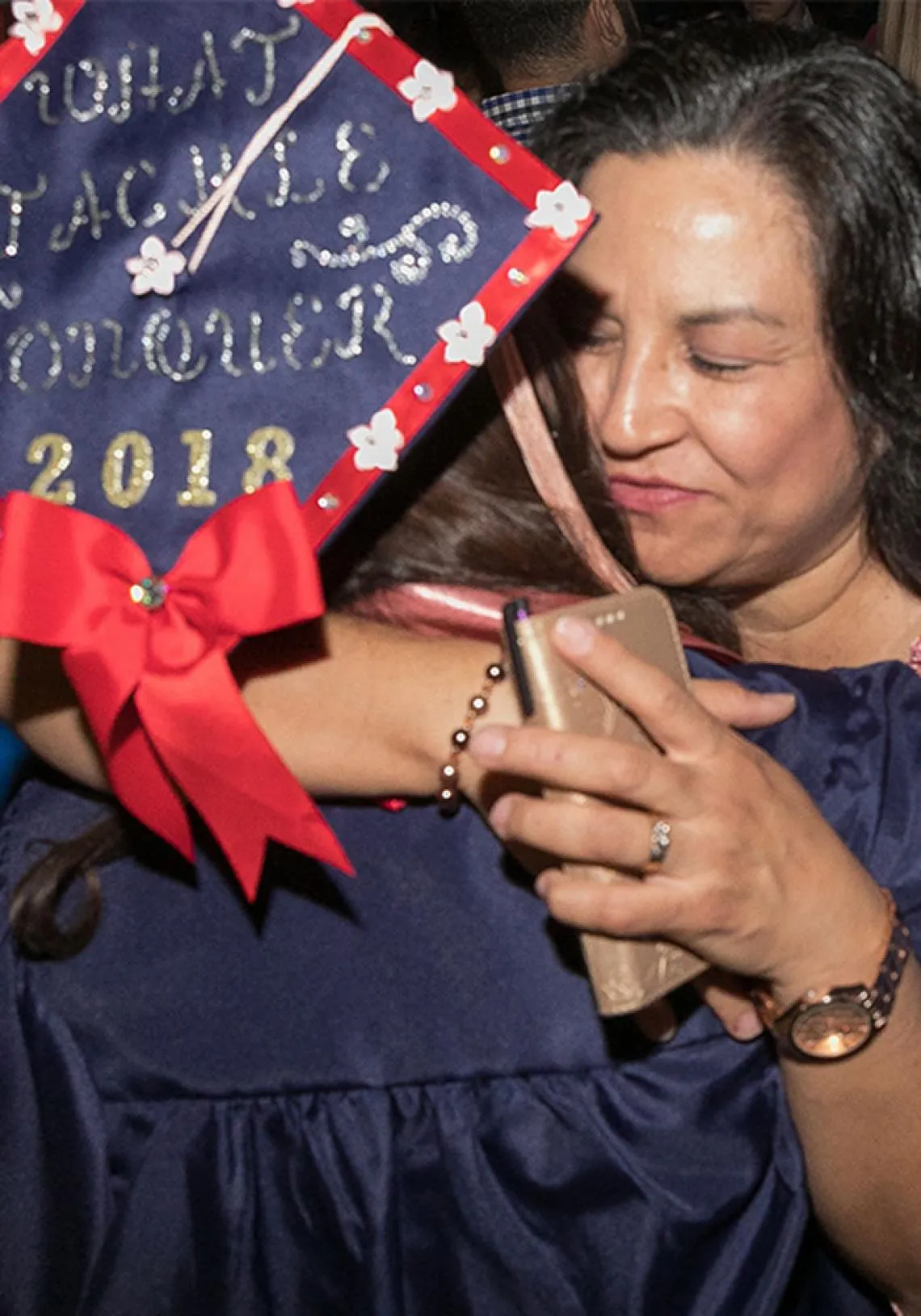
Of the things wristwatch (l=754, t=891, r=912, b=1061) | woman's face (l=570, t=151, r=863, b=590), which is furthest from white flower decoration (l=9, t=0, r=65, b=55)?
wristwatch (l=754, t=891, r=912, b=1061)

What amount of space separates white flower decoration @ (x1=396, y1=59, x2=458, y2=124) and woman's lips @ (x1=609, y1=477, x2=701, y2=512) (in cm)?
49

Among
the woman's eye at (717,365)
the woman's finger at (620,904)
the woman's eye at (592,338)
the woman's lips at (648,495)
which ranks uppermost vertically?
the woman's eye at (592,338)

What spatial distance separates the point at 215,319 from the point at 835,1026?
54 centimetres

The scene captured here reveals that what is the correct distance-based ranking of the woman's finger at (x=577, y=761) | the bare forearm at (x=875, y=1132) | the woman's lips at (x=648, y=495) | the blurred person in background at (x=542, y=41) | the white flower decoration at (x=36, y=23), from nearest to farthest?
the woman's finger at (x=577, y=761), the bare forearm at (x=875, y=1132), the white flower decoration at (x=36, y=23), the woman's lips at (x=648, y=495), the blurred person in background at (x=542, y=41)

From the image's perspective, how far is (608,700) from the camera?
80 cm

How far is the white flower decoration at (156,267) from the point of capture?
92 centimetres

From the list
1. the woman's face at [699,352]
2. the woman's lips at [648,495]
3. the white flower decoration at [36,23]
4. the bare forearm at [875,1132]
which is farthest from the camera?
the woman's lips at [648,495]

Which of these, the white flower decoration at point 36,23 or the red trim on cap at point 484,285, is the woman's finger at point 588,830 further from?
the white flower decoration at point 36,23

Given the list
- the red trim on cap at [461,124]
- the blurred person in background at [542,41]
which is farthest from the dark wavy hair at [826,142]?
the red trim on cap at [461,124]

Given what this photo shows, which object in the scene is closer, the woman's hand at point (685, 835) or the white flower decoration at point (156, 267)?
the woman's hand at point (685, 835)

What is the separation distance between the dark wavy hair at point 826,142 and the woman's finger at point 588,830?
2.19 feet

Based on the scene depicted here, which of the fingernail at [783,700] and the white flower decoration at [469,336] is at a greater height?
the white flower decoration at [469,336]

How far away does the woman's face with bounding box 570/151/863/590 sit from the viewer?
4.04 ft

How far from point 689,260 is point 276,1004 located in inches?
26.3
